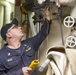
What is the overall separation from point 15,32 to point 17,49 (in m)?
0.14

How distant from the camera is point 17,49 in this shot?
1698 mm

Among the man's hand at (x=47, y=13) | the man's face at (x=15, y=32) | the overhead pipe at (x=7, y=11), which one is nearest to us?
the man's hand at (x=47, y=13)

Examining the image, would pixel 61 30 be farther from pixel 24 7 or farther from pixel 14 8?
pixel 14 8

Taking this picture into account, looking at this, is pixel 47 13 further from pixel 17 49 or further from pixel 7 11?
pixel 7 11

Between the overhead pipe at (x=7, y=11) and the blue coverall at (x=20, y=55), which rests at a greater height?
the overhead pipe at (x=7, y=11)

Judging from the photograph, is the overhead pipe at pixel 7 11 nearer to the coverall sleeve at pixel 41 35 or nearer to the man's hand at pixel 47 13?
the coverall sleeve at pixel 41 35

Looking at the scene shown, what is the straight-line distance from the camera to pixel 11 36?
176 centimetres

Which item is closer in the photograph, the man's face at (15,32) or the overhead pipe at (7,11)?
the man's face at (15,32)

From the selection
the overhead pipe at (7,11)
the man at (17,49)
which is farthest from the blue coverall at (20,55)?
the overhead pipe at (7,11)

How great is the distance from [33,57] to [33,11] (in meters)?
0.37

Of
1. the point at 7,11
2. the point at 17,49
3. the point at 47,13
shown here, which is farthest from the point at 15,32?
the point at 7,11

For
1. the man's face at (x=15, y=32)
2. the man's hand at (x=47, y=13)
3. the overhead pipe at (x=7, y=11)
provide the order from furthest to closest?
the overhead pipe at (x=7, y=11), the man's face at (x=15, y=32), the man's hand at (x=47, y=13)

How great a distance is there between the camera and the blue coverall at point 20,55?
1646 millimetres

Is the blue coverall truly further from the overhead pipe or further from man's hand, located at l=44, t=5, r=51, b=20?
the overhead pipe
